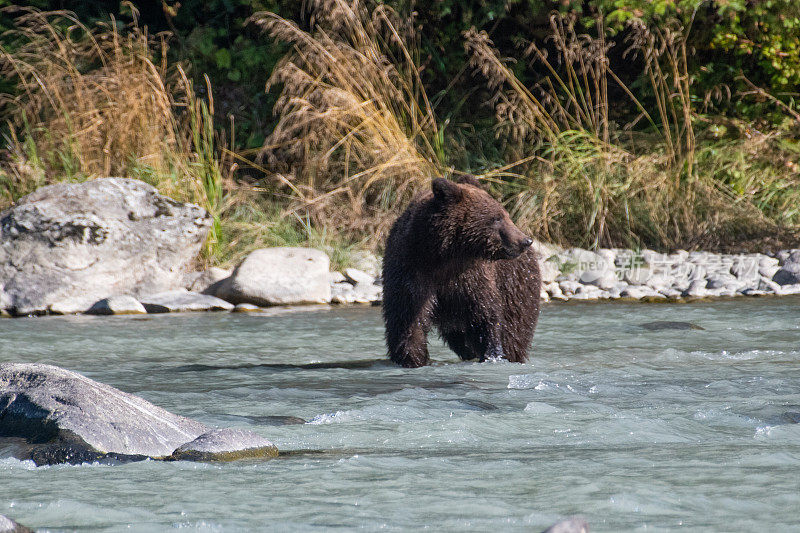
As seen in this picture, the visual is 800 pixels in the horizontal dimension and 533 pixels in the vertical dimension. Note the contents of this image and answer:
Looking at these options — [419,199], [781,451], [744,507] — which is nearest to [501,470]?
[744,507]

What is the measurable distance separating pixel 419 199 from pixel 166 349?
2.12 meters

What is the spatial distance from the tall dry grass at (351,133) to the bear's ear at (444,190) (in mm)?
5077

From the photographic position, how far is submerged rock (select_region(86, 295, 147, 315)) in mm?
9095

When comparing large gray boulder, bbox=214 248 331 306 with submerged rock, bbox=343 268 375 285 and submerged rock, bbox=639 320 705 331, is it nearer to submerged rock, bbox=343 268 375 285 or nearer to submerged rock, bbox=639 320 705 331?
submerged rock, bbox=343 268 375 285

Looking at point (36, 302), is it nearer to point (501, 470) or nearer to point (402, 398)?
point (402, 398)

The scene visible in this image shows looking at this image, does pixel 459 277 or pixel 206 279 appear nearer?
pixel 459 277

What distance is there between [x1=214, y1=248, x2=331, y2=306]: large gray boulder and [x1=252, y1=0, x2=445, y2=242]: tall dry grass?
1.38 meters

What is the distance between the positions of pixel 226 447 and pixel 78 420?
0.56 meters

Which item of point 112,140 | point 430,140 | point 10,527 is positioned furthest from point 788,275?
point 10,527

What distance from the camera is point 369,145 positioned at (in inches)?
448

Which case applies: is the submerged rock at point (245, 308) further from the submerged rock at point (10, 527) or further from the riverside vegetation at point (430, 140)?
the submerged rock at point (10, 527)

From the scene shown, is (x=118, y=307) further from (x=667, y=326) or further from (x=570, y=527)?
(x=570, y=527)

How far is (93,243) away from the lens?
31.3 feet

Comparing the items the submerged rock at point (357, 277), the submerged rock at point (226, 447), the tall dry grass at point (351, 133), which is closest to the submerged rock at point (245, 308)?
the submerged rock at point (357, 277)
